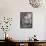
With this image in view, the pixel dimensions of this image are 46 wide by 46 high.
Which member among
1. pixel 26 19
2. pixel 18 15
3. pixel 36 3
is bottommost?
pixel 26 19

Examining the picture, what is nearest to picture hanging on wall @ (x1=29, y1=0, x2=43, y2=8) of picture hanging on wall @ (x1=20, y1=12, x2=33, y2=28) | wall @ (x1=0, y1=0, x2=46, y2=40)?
wall @ (x1=0, y1=0, x2=46, y2=40)

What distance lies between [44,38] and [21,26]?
96cm

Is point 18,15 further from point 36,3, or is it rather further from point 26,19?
point 36,3

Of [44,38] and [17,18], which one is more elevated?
[17,18]

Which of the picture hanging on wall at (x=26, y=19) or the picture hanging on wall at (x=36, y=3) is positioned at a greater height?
the picture hanging on wall at (x=36, y=3)

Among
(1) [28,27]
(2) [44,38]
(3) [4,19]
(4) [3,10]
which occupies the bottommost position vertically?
(2) [44,38]

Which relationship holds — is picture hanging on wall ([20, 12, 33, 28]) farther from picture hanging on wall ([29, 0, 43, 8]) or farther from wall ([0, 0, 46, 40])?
picture hanging on wall ([29, 0, 43, 8])

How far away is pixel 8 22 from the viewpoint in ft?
15.6

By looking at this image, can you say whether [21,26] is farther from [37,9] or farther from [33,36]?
[37,9]

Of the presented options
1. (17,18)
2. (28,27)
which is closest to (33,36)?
(28,27)

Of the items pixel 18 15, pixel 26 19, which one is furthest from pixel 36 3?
pixel 18 15

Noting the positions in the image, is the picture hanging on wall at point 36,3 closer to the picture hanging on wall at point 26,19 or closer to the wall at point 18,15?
the wall at point 18,15

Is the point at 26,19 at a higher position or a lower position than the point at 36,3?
lower

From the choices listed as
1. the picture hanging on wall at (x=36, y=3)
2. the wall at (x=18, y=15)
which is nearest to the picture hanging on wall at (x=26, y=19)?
the wall at (x=18, y=15)
